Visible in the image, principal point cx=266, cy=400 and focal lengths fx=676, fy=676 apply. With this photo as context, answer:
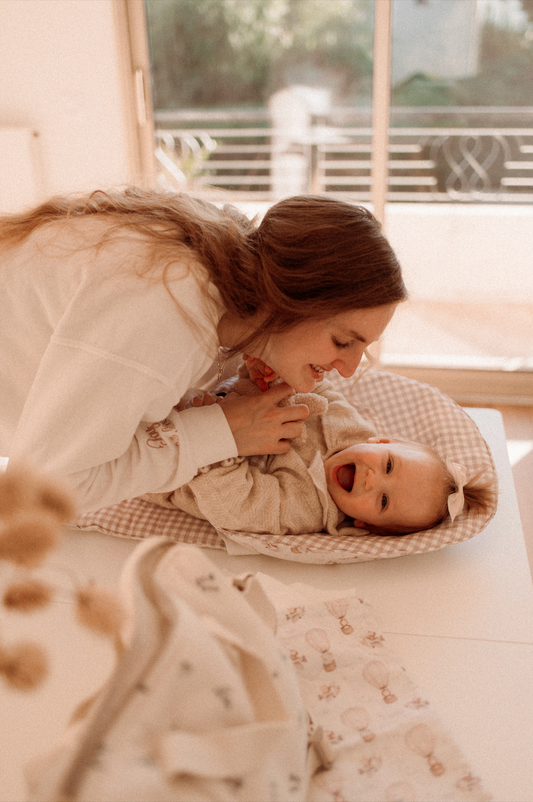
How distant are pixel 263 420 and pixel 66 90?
1984mm

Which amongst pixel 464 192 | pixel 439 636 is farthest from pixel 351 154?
pixel 439 636

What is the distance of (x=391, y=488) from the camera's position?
1.44 meters

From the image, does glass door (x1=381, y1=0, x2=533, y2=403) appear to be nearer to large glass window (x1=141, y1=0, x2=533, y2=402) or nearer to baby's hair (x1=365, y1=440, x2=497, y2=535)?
large glass window (x1=141, y1=0, x2=533, y2=402)

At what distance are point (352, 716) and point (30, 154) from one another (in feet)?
8.27

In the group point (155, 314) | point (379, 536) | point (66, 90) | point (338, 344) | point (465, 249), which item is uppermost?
point (66, 90)

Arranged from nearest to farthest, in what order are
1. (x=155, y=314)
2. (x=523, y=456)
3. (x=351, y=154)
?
1. (x=155, y=314)
2. (x=523, y=456)
3. (x=351, y=154)

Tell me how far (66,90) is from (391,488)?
7.20 feet

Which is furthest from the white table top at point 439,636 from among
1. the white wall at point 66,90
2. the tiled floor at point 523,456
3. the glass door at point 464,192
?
the white wall at point 66,90

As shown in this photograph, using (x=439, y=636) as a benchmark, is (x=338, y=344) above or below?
above

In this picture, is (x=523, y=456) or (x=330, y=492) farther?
(x=523, y=456)

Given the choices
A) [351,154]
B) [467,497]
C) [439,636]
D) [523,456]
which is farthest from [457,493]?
[351,154]

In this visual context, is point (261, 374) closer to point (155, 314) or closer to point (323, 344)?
point (323, 344)

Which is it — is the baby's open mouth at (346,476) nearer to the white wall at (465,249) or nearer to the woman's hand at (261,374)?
the woman's hand at (261,374)

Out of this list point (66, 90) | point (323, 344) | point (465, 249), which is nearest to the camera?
point (323, 344)
